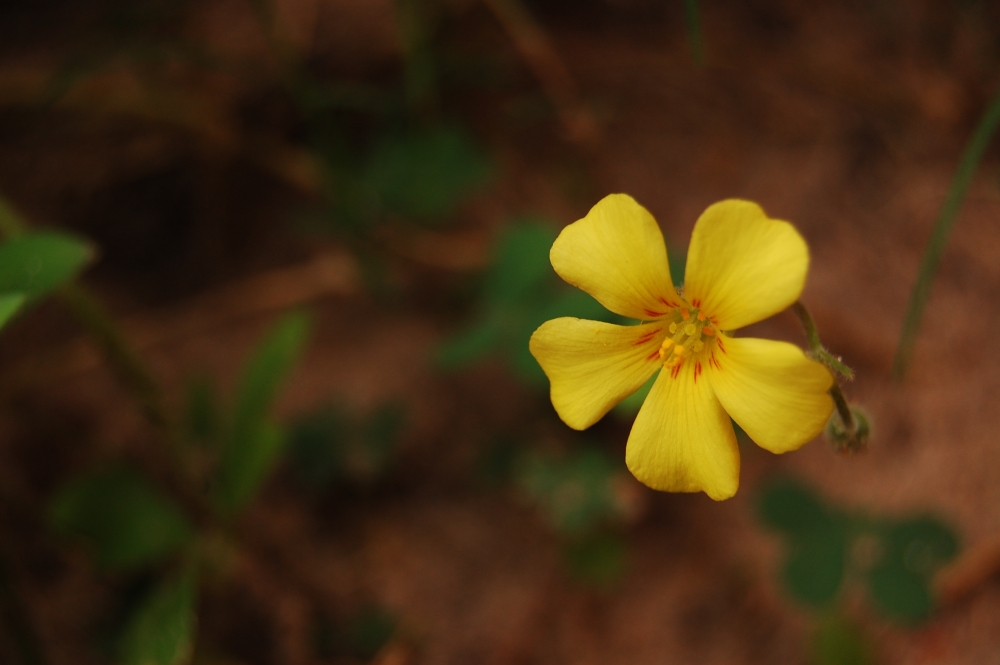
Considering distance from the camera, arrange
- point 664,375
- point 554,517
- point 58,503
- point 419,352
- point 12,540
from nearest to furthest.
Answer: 1. point 664,375
2. point 58,503
3. point 554,517
4. point 12,540
5. point 419,352

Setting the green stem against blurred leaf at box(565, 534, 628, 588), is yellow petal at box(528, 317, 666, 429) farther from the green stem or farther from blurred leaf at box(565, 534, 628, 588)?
blurred leaf at box(565, 534, 628, 588)

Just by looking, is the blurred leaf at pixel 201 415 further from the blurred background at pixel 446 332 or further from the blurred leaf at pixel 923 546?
the blurred leaf at pixel 923 546

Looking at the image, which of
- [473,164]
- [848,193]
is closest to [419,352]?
[473,164]

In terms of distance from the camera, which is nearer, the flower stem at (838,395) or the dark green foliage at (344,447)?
the flower stem at (838,395)

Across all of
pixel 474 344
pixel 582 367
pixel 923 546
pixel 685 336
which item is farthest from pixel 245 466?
pixel 923 546

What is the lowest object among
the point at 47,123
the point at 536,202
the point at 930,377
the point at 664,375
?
the point at 930,377

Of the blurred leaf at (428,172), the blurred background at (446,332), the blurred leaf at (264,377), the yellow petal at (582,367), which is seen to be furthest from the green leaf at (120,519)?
the yellow petal at (582,367)

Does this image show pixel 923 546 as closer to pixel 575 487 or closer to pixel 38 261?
pixel 575 487

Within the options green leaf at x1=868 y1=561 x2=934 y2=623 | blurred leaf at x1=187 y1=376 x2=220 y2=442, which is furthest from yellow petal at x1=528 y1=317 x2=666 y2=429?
blurred leaf at x1=187 y1=376 x2=220 y2=442

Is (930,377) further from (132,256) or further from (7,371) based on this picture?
Result: (7,371)
